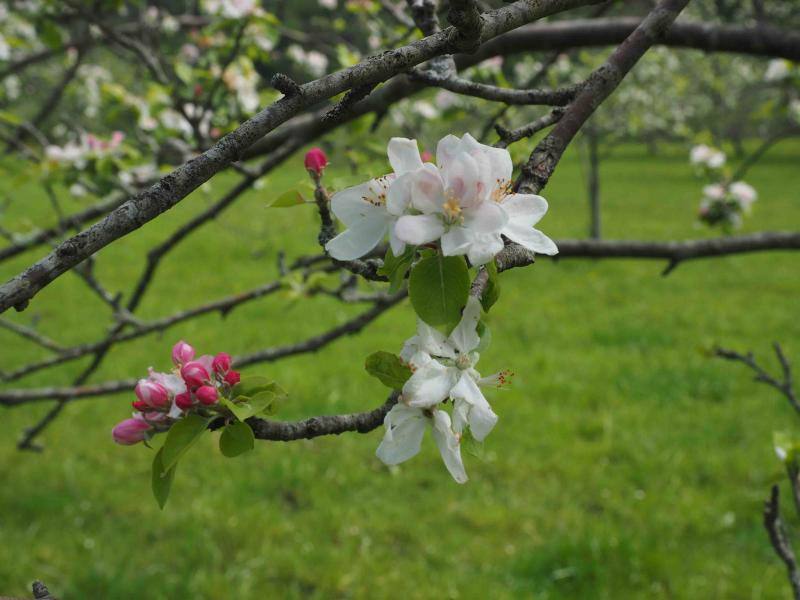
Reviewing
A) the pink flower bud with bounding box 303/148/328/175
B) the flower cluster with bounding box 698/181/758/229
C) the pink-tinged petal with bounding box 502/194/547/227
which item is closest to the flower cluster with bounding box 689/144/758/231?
the flower cluster with bounding box 698/181/758/229

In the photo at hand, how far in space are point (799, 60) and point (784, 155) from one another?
23025 millimetres

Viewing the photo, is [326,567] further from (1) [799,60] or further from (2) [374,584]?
(1) [799,60]

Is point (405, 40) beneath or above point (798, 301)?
above

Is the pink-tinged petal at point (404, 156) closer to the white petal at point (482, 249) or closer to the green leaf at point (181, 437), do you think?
the white petal at point (482, 249)

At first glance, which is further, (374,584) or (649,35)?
(374,584)

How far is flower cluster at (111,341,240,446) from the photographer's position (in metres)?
0.88

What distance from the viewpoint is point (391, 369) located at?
812 millimetres

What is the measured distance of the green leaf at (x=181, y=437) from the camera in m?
0.82

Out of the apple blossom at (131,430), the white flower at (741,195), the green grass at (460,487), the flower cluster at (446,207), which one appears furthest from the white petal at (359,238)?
the white flower at (741,195)

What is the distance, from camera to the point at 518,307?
7.08m

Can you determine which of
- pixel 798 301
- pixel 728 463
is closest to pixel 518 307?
pixel 798 301

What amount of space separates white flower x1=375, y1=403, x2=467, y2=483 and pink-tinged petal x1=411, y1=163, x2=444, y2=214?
0.73 ft

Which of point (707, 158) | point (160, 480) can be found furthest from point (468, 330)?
point (707, 158)

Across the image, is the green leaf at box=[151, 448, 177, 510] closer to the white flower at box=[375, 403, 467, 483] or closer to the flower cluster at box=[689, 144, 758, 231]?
the white flower at box=[375, 403, 467, 483]
